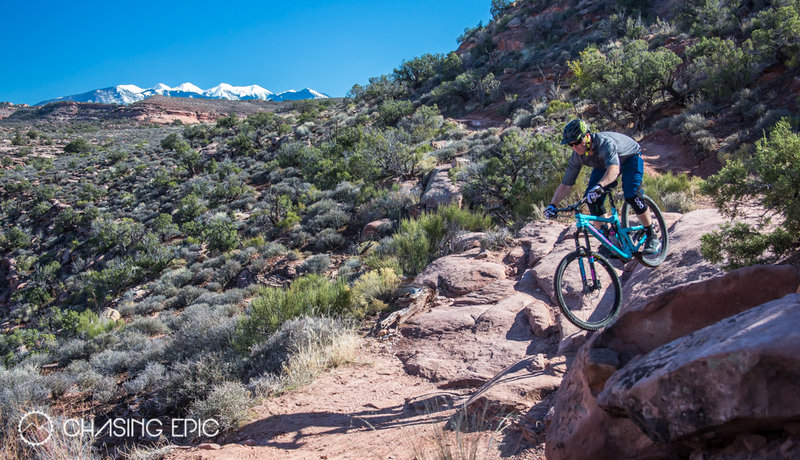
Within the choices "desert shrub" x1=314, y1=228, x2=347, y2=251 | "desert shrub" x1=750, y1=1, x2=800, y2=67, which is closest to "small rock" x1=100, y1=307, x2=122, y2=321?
"desert shrub" x1=314, y1=228, x2=347, y2=251

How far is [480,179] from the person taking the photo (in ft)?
36.3

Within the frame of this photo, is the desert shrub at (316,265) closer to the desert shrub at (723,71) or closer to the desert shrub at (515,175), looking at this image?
the desert shrub at (515,175)

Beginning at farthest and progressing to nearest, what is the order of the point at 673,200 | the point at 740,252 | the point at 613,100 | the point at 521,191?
the point at 613,100, the point at 521,191, the point at 673,200, the point at 740,252

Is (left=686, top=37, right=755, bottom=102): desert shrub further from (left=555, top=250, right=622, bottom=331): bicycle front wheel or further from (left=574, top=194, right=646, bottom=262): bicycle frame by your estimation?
(left=555, top=250, right=622, bottom=331): bicycle front wheel

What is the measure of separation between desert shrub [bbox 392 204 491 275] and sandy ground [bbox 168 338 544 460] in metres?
3.70

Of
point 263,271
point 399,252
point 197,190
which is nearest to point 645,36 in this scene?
point 399,252

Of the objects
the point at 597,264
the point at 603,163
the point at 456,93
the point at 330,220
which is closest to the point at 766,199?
the point at 603,163

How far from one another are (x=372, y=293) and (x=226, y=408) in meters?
3.22

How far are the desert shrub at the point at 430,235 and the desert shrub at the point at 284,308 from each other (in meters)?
1.84

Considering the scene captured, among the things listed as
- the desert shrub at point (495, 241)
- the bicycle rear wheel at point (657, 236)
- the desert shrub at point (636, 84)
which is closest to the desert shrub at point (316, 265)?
the desert shrub at point (495, 241)

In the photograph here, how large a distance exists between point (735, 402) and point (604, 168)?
3410 millimetres

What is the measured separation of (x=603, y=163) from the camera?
448 cm

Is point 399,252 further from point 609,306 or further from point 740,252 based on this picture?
point 740,252

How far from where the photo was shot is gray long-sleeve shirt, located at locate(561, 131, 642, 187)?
423cm
